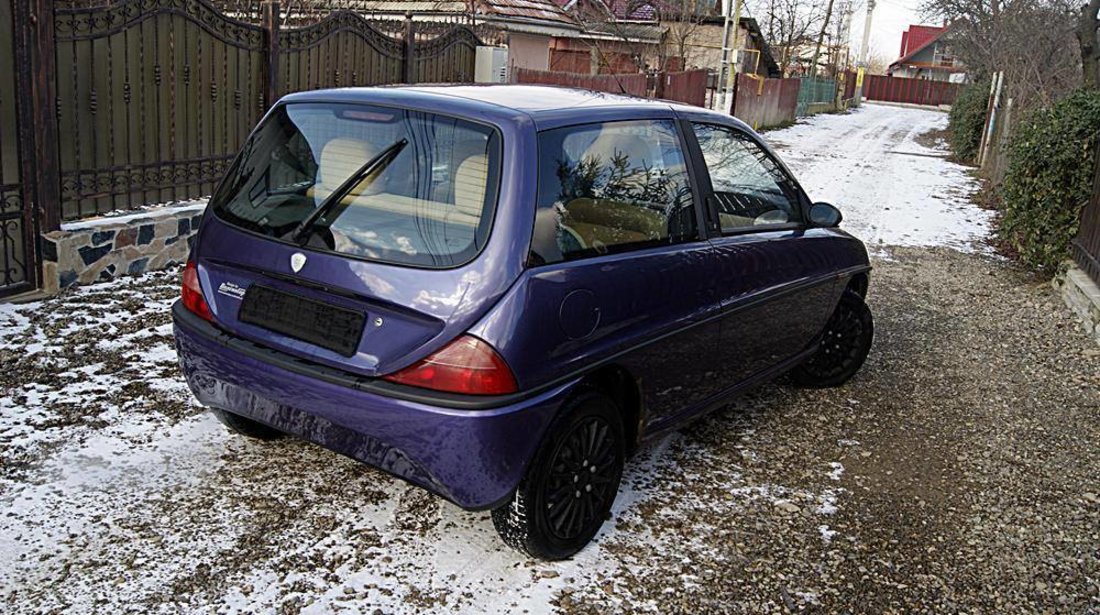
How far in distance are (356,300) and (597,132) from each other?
3.99ft

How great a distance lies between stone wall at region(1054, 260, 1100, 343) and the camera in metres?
7.38

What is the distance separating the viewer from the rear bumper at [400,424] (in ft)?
10.2

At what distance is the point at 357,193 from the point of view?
347cm

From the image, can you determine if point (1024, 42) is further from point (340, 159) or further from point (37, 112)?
point (340, 159)

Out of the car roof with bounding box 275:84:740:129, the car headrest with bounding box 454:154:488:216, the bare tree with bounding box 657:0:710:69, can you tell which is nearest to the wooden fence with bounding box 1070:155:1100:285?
the car roof with bounding box 275:84:740:129

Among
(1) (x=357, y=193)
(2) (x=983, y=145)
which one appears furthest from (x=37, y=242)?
(2) (x=983, y=145)

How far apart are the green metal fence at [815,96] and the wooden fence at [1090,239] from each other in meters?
26.7

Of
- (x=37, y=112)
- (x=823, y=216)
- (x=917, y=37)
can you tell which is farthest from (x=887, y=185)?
(x=917, y=37)

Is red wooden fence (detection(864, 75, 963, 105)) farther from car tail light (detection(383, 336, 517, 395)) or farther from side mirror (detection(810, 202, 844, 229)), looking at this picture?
car tail light (detection(383, 336, 517, 395))

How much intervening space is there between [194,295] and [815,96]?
127 ft

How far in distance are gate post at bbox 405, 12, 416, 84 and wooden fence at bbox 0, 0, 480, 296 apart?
758mm

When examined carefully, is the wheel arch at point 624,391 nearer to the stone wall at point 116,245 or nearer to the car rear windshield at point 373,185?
the car rear windshield at point 373,185

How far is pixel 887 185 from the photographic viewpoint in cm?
1633

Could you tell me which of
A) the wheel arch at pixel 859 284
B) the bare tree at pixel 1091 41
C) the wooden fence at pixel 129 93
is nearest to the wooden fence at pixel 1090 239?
the wheel arch at pixel 859 284
